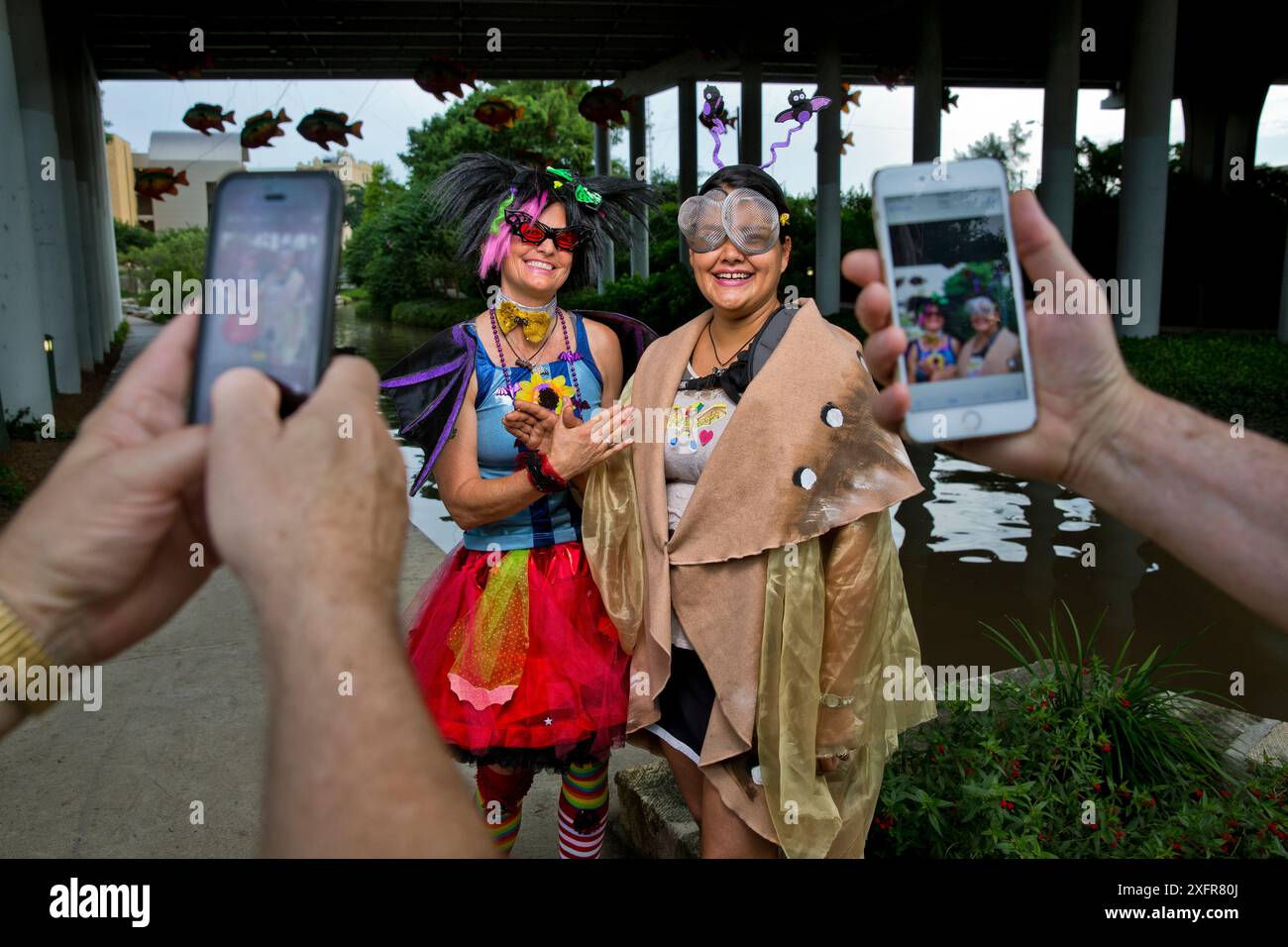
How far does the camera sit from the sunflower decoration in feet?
9.86

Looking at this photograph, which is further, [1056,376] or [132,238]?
[132,238]

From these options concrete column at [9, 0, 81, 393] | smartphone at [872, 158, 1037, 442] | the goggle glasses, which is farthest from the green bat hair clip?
concrete column at [9, 0, 81, 393]

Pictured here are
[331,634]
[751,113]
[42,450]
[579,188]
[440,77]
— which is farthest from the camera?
[751,113]

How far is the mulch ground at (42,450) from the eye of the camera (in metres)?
7.94

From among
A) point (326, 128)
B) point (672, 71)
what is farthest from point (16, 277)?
point (672, 71)

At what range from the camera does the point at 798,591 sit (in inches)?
99.4

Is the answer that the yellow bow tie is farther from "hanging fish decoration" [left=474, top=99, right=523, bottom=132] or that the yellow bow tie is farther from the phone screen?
"hanging fish decoration" [left=474, top=99, right=523, bottom=132]

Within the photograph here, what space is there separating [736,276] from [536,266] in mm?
647

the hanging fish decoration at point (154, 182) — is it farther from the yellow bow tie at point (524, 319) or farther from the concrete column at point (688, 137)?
the yellow bow tie at point (524, 319)

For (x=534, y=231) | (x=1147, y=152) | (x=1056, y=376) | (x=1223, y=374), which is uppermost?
(x=1147, y=152)

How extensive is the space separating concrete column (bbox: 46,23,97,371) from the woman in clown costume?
1468 cm

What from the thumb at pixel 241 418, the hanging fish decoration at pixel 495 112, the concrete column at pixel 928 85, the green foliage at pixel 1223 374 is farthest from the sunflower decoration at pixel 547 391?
the concrete column at pixel 928 85

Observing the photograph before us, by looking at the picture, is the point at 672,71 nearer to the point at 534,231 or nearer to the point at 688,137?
the point at 688,137
